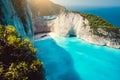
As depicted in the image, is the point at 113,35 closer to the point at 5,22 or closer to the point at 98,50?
the point at 98,50

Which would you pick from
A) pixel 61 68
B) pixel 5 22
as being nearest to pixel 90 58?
pixel 61 68

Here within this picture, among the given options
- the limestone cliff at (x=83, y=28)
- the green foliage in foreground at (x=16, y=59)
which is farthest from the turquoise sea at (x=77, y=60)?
the green foliage in foreground at (x=16, y=59)

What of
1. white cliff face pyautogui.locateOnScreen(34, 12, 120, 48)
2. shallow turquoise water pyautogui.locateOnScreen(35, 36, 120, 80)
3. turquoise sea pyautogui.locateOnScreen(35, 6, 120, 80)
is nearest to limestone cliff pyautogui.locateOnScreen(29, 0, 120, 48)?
white cliff face pyautogui.locateOnScreen(34, 12, 120, 48)

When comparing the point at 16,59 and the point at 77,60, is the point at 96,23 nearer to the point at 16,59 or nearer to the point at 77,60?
the point at 77,60

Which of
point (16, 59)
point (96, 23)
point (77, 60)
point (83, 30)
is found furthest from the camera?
point (83, 30)

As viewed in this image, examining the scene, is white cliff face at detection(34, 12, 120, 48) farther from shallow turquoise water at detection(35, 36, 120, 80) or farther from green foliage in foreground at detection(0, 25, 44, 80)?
green foliage in foreground at detection(0, 25, 44, 80)

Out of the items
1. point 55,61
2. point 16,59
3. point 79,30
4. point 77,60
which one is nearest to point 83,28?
point 79,30

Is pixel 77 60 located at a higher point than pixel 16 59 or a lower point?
lower
